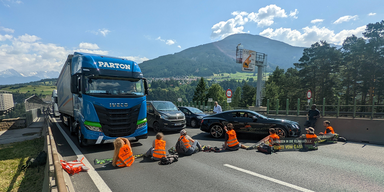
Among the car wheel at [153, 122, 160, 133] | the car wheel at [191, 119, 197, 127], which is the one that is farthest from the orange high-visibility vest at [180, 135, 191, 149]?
the car wheel at [191, 119, 197, 127]

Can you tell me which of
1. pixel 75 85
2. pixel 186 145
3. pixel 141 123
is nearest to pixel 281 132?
pixel 186 145

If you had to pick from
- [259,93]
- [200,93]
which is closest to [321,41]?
[259,93]

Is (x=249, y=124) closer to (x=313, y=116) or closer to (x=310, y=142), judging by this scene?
(x=310, y=142)

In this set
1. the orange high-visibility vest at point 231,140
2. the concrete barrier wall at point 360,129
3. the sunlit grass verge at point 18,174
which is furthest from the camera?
the concrete barrier wall at point 360,129

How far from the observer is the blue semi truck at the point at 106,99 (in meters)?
7.22

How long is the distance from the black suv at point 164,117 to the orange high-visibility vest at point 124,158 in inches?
210

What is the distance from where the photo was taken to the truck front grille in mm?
7270

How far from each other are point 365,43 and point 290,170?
1631 inches

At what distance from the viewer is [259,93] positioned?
1243 inches

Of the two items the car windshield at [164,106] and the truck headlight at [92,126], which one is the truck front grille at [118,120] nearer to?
the truck headlight at [92,126]

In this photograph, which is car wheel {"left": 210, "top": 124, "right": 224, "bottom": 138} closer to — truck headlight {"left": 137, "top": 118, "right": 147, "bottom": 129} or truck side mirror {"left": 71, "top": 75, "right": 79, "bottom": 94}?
truck headlight {"left": 137, "top": 118, "right": 147, "bottom": 129}

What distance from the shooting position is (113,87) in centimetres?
775

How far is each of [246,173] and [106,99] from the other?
519 cm

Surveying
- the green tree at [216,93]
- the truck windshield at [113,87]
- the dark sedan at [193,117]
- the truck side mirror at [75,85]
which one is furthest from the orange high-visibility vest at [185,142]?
the green tree at [216,93]
